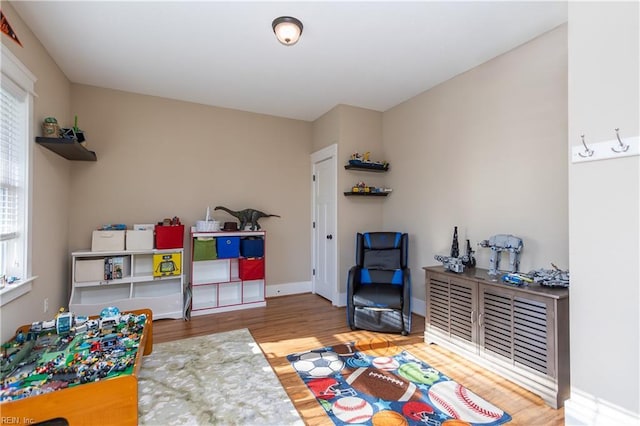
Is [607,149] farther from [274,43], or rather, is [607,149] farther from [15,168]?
[15,168]

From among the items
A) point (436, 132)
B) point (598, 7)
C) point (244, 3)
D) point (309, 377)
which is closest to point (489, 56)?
point (436, 132)

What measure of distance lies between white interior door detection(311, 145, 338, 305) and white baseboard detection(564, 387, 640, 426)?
8.48 feet

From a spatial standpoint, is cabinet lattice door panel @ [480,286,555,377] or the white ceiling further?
the white ceiling

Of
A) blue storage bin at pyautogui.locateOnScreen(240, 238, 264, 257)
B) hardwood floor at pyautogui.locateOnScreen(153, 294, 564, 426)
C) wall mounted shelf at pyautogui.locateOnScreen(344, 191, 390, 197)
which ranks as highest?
wall mounted shelf at pyautogui.locateOnScreen(344, 191, 390, 197)

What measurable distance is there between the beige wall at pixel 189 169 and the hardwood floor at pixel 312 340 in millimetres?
856

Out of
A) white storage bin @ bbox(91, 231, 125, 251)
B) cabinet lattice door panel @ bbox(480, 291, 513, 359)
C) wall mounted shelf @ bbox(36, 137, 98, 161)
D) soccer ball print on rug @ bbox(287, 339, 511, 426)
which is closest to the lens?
soccer ball print on rug @ bbox(287, 339, 511, 426)

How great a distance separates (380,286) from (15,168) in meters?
3.34

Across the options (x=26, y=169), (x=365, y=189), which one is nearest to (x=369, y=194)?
(x=365, y=189)

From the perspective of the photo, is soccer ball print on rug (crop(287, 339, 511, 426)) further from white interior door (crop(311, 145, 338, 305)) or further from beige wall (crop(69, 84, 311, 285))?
beige wall (crop(69, 84, 311, 285))

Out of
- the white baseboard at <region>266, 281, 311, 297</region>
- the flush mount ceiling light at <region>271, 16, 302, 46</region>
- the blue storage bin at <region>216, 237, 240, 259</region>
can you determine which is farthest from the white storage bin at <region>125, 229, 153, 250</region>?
the flush mount ceiling light at <region>271, 16, 302, 46</region>

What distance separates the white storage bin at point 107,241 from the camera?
10.5 ft

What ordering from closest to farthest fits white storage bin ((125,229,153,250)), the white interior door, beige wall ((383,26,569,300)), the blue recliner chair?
beige wall ((383,26,569,300)) → the blue recliner chair → white storage bin ((125,229,153,250)) → the white interior door

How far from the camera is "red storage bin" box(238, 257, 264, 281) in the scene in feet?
12.5

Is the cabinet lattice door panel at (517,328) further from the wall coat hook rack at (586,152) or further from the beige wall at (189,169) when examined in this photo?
the beige wall at (189,169)
